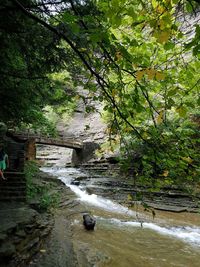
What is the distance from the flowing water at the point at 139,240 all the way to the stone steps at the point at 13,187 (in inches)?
85.0

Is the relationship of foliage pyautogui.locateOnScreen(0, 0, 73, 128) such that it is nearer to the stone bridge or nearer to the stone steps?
the stone steps

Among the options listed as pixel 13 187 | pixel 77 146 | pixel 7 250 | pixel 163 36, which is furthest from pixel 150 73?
pixel 77 146

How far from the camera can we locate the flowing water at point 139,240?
6.93m

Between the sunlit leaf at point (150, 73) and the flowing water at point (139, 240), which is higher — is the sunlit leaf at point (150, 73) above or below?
above

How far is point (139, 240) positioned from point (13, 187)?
14.9 ft

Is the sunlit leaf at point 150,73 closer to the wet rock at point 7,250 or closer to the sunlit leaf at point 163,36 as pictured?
the sunlit leaf at point 163,36

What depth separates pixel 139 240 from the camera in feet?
28.0

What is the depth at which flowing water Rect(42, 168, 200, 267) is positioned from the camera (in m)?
6.93

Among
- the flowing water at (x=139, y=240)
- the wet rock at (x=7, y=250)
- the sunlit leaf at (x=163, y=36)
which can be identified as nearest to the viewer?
the sunlit leaf at (x=163, y=36)

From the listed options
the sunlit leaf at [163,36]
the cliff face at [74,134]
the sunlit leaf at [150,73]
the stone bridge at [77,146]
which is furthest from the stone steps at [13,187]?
the cliff face at [74,134]

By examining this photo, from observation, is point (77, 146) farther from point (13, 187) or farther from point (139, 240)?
point (139, 240)

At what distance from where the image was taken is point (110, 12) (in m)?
2.06

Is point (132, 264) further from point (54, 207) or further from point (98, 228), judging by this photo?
point (54, 207)

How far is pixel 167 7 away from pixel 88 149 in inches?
1117
